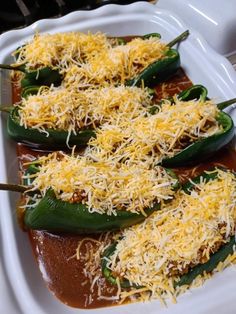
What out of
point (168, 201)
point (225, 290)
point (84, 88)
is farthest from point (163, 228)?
point (84, 88)

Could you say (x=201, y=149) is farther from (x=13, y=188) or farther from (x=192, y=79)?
(x=13, y=188)

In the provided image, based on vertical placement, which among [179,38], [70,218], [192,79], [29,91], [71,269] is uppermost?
[179,38]

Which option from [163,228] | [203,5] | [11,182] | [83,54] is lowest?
[11,182]

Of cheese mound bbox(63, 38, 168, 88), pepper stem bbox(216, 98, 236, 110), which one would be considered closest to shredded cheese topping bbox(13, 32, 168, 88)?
cheese mound bbox(63, 38, 168, 88)

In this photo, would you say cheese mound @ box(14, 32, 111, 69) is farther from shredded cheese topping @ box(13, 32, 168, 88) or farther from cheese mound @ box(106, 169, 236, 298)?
cheese mound @ box(106, 169, 236, 298)

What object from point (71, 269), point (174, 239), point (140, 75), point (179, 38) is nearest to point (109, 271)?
point (71, 269)

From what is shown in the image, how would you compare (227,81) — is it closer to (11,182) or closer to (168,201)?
(168,201)
